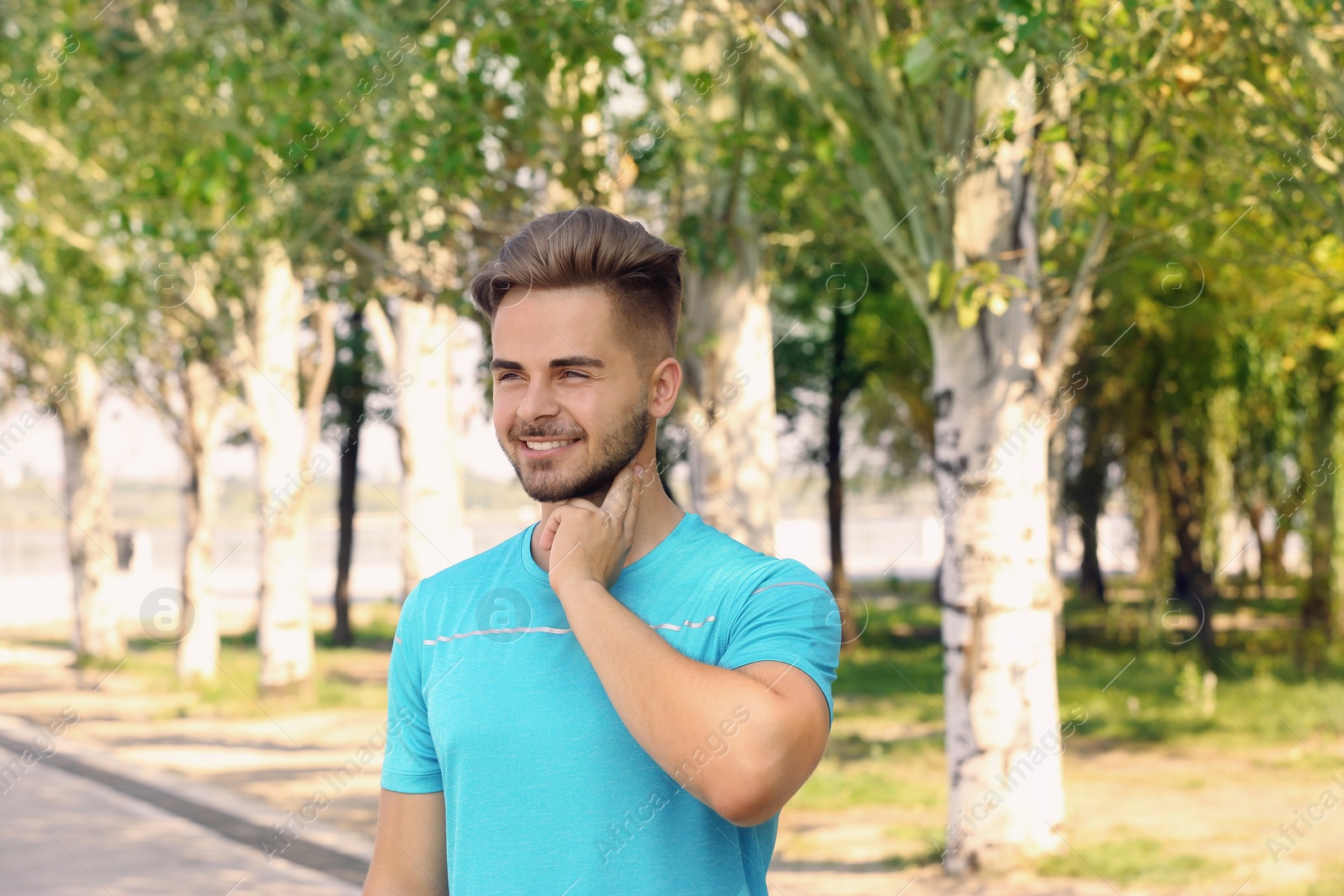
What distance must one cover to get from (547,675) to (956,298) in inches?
241

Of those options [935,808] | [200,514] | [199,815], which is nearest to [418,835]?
[935,808]

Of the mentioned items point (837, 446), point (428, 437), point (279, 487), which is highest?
point (837, 446)

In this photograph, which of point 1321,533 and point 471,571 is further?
point 1321,533

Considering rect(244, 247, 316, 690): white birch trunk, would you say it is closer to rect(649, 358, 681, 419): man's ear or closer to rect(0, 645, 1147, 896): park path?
rect(0, 645, 1147, 896): park path

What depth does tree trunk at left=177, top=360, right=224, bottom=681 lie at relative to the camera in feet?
61.8

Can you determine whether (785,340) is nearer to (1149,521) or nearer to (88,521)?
(1149,521)

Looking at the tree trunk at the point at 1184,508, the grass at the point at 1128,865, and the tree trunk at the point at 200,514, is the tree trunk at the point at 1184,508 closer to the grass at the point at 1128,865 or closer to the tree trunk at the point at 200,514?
the grass at the point at 1128,865

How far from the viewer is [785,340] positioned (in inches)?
904

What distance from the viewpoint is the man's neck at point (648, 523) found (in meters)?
2.28

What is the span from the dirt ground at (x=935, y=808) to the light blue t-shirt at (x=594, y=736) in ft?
21.0

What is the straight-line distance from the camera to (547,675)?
2174 mm

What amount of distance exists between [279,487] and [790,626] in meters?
14.5

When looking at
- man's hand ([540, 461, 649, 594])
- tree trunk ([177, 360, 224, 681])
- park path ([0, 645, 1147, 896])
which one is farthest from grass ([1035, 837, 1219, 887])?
tree trunk ([177, 360, 224, 681])

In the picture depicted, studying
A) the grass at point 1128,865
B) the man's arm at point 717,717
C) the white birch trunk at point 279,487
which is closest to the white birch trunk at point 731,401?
the grass at point 1128,865
